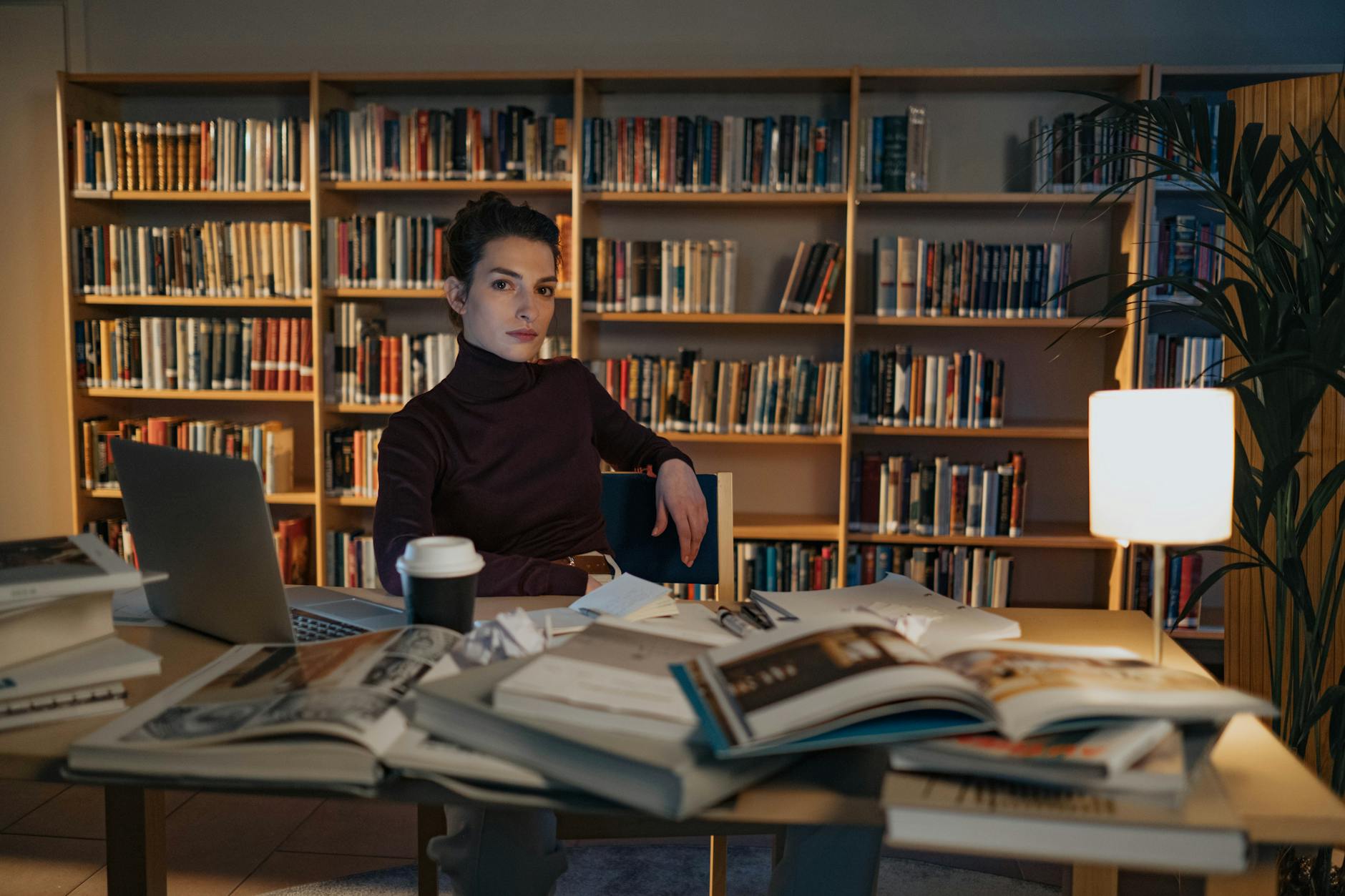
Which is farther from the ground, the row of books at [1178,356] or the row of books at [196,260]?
the row of books at [196,260]

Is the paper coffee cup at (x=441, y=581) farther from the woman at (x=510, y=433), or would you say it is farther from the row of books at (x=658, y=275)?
the row of books at (x=658, y=275)

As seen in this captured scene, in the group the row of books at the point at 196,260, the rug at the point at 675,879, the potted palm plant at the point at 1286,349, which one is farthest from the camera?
the row of books at the point at 196,260

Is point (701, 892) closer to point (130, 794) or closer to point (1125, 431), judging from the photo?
point (130, 794)

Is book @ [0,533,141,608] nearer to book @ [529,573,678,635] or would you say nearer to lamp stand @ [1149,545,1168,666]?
book @ [529,573,678,635]

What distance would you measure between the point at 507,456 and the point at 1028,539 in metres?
2.04

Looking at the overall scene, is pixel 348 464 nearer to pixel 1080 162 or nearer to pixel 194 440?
pixel 194 440

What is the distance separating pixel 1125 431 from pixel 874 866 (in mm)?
576

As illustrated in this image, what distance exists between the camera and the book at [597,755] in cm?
73

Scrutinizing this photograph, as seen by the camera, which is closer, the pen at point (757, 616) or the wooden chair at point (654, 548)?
the pen at point (757, 616)

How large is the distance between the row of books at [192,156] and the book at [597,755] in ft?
9.91

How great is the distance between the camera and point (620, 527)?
74.1 inches

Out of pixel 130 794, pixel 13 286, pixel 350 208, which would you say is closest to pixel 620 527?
pixel 130 794

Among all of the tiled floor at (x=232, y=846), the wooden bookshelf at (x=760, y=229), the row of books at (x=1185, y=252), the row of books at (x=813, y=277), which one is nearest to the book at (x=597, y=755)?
the tiled floor at (x=232, y=846)

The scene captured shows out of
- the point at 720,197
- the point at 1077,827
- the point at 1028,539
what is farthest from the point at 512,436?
the point at 1028,539
